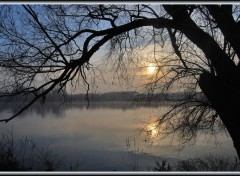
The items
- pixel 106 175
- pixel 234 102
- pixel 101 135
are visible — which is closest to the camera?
pixel 106 175

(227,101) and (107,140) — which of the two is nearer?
(227,101)

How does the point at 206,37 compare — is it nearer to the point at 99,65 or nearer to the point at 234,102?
the point at 234,102

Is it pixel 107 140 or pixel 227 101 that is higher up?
pixel 227 101

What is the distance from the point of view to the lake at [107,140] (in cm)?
617

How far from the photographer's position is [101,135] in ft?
32.8

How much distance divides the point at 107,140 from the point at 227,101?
6.38m

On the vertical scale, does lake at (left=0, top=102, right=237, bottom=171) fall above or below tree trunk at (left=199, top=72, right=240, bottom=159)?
below

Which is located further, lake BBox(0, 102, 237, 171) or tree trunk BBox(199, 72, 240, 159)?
lake BBox(0, 102, 237, 171)

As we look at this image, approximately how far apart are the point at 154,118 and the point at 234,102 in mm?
2708

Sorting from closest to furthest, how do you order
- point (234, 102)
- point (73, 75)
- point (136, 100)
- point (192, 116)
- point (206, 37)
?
1. point (234, 102)
2. point (206, 37)
3. point (73, 75)
4. point (136, 100)
5. point (192, 116)

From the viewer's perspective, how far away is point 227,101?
11.2ft

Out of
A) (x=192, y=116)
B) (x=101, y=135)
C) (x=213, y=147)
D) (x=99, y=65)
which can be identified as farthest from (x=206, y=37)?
(x=101, y=135)

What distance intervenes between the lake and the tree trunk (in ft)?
6.43

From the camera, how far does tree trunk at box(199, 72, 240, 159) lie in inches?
132
